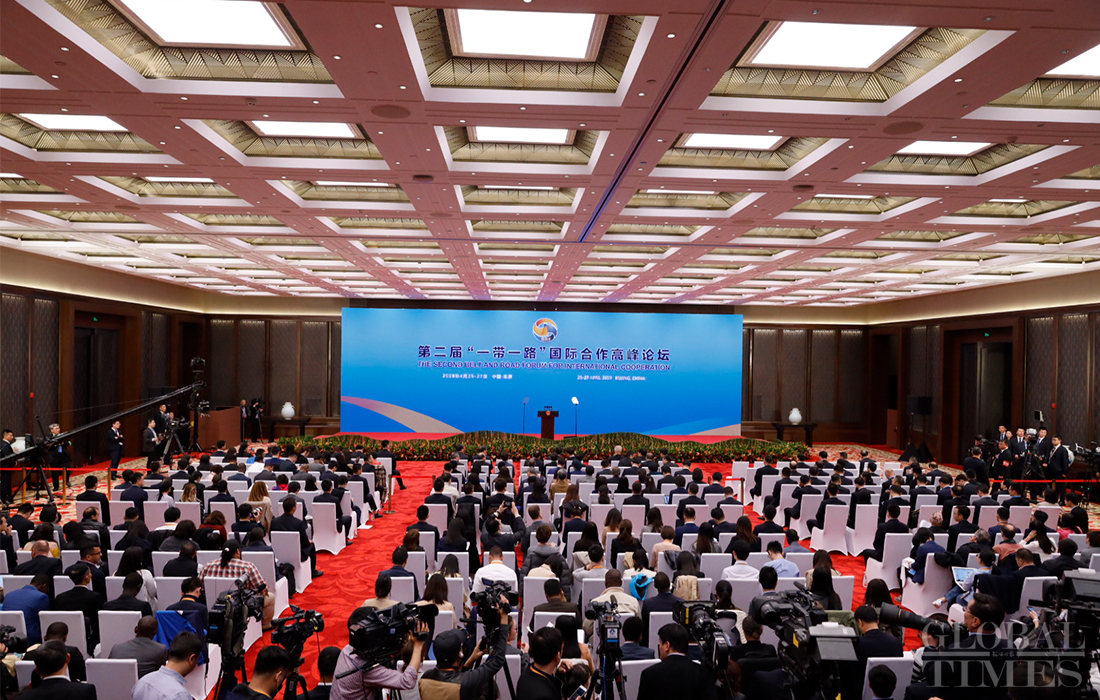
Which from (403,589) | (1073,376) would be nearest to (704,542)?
(403,589)

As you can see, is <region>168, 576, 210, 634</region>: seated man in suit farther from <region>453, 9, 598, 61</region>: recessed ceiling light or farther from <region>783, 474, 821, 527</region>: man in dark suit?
<region>783, 474, 821, 527</region>: man in dark suit

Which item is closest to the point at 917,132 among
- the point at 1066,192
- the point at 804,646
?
the point at 1066,192

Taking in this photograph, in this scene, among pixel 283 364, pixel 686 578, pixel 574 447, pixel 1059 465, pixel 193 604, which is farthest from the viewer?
pixel 283 364

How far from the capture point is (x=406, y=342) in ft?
71.9

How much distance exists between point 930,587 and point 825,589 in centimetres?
223

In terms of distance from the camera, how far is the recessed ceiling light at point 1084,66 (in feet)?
16.7

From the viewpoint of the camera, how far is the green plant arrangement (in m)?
16.8

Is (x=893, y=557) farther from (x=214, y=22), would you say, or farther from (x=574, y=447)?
(x=574, y=447)

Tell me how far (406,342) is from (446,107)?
16799 millimetres

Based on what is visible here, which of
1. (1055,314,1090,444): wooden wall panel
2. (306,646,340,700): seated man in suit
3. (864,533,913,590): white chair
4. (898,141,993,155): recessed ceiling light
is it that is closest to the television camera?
(306,646,340,700): seated man in suit

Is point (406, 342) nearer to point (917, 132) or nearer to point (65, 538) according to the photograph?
point (65, 538)

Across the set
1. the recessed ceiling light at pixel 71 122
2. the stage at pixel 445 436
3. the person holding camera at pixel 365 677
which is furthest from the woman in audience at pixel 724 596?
the stage at pixel 445 436

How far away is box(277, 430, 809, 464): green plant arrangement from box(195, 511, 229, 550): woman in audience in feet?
29.1

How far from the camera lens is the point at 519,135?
23.6 ft
